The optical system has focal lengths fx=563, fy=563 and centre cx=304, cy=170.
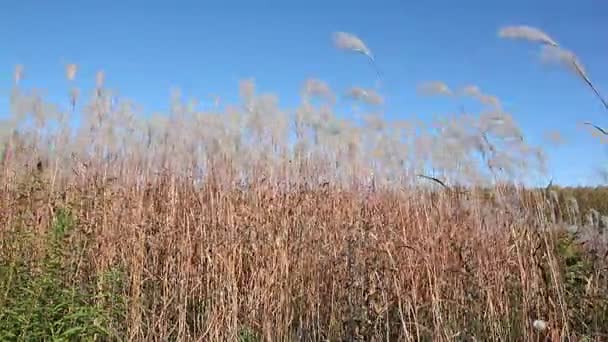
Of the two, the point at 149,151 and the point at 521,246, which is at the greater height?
the point at 149,151

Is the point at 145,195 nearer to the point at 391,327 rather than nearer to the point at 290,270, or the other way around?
the point at 290,270

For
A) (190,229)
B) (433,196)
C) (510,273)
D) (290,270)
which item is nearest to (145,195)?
(190,229)

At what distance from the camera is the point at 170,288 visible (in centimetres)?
314

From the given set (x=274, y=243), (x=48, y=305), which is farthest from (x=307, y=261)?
(x=48, y=305)

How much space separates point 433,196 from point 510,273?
1.16 metres

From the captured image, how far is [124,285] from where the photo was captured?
10.2ft

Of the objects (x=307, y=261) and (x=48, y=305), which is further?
(x=307, y=261)

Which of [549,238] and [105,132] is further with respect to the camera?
[105,132]

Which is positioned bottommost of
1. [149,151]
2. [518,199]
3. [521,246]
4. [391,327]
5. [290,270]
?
[391,327]

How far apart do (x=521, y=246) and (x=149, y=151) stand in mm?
3069

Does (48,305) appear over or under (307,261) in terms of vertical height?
under

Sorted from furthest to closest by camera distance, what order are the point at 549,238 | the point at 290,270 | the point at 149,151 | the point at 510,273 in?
the point at 149,151, the point at 290,270, the point at 510,273, the point at 549,238

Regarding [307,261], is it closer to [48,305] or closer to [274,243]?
[274,243]

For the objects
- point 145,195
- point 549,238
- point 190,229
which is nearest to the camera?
point 549,238
